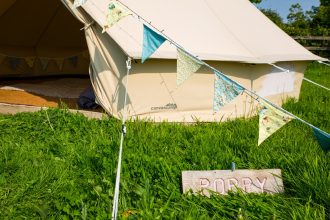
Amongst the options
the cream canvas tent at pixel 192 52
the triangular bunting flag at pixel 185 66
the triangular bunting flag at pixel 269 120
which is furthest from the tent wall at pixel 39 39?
the triangular bunting flag at pixel 269 120

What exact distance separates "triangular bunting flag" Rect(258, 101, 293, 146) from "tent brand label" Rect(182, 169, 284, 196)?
274 millimetres

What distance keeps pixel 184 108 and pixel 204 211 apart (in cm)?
207

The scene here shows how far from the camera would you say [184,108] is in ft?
14.3

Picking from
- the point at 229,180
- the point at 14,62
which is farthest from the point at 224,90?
the point at 14,62

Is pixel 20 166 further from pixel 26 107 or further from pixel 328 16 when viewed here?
pixel 328 16

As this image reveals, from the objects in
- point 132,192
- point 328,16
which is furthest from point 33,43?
point 328,16

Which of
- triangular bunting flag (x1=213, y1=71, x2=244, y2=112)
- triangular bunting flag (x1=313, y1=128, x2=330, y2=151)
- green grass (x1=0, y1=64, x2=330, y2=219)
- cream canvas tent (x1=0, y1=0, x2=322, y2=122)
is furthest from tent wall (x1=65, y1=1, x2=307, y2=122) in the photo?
triangular bunting flag (x1=313, y1=128, x2=330, y2=151)

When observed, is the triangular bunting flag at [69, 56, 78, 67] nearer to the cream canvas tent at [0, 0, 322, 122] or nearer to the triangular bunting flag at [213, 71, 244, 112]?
the cream canvas tent at [0, 0, 322, 122]

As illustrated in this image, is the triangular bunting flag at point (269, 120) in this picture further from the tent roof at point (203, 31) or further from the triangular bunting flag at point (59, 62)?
the triangular bunting flag at point (59, 62)

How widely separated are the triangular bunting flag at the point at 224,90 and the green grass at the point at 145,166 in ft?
1.66

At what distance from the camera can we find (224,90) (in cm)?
267

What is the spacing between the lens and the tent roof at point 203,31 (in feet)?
13.4

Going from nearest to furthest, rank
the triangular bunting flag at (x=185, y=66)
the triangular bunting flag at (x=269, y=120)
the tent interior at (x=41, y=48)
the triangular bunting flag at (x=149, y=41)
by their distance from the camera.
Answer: the triangular bunting flag at (x=269, y=120)
the triangular bunting flag at (x=185, y=66)
the triangular bunting flag at (x=149, y=41)
the tent interior at (x=41, y=48)

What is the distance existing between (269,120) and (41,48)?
5.94 m
